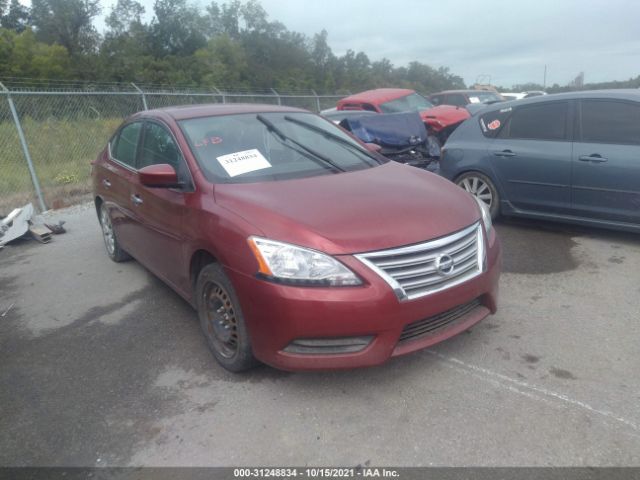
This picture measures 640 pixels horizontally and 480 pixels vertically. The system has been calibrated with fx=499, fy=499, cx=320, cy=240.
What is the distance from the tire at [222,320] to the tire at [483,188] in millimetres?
3617

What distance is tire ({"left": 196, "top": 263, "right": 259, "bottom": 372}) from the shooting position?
2.92m

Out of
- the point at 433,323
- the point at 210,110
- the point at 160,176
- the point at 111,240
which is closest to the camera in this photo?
the point at 433,323

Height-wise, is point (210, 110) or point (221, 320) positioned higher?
point (210, 110)

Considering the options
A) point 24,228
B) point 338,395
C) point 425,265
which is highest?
point 425,265

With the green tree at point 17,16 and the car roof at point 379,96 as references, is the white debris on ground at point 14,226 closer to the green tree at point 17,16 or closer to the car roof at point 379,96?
the car roof at point 379,96

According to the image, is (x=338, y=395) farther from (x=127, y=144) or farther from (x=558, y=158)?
(x=558, y=158)

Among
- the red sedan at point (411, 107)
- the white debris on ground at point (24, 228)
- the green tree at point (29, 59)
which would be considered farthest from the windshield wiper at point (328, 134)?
the green tree at point (29, 59)

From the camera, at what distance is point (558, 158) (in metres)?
5.18

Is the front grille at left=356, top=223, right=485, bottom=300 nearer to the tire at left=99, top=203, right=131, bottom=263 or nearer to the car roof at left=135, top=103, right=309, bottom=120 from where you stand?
the car roof at left=135, top=103, right=309, bottom=120

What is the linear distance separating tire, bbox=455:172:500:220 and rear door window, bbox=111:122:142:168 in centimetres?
362

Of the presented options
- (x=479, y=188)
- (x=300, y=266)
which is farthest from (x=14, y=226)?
(x=479, y=188)

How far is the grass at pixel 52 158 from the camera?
8.27 metres

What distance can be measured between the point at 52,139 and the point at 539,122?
8833mm

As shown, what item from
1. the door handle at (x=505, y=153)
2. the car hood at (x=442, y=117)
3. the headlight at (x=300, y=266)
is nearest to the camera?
the headlight at (x=300, y=266)
